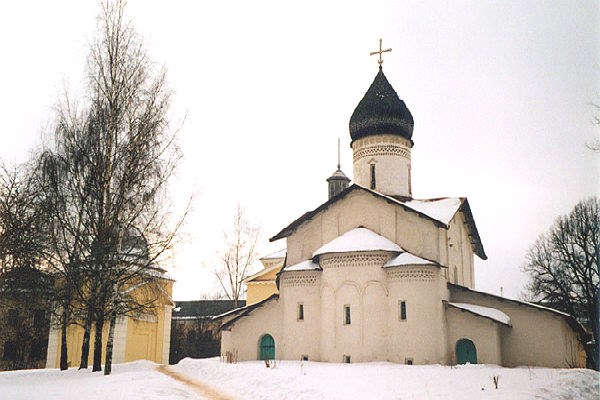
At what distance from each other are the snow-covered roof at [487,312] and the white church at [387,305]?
0.17 feet

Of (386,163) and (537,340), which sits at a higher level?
(386,163)

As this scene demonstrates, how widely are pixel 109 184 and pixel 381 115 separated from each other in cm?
1419

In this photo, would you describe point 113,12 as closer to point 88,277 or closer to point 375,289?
point 88,277

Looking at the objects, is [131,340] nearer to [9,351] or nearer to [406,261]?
[9,351]

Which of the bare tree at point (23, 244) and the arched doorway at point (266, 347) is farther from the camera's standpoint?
the arched doorway at point (266, 347)

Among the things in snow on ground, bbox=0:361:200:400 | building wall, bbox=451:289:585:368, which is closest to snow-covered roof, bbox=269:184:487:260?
building wall, bbox=451:289:585:368

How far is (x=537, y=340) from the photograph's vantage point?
69.9ft

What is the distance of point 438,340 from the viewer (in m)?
20.3

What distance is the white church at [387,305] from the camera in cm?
2062

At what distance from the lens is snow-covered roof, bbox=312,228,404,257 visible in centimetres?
2142

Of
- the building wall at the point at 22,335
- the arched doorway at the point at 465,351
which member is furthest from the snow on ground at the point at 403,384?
the building wall at the point at 22,335

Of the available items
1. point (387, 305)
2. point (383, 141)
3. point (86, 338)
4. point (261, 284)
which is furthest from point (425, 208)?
point (261, 284)

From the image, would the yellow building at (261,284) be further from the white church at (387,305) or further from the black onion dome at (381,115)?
the black onion dome at (381,115)

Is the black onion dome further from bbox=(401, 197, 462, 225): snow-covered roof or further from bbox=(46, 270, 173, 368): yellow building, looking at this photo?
bbox=(46, 270, 173, 368): yellow building
